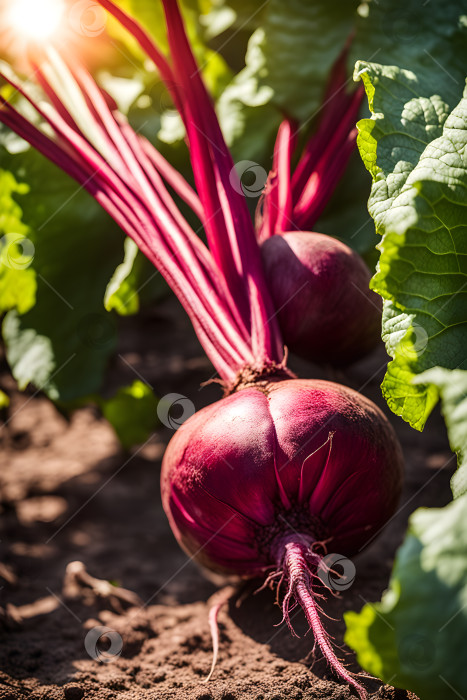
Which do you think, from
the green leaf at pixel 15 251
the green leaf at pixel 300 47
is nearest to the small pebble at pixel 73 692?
the green leaf at pixel 15 251

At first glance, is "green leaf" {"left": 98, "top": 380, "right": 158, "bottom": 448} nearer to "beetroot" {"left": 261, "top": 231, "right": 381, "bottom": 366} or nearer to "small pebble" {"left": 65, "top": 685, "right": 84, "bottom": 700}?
"beetroot" {"left": 261, "top": 231, "right": 381, "bottom": 366}

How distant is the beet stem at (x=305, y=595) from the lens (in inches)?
41.9

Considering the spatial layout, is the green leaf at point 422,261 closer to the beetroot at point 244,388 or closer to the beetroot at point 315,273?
the beetroot at point 244,388

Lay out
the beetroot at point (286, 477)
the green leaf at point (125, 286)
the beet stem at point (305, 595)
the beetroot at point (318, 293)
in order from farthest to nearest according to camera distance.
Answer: the green leaf at point (125, 286)
the beetroot at point (318, 293)
the beetroot at point (286, 477)
the beet stem at point (305, 595)

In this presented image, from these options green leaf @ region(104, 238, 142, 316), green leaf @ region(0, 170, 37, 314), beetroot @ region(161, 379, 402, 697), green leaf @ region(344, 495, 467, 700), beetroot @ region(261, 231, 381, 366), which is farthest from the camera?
green leaf @ region(0, 170, 37, 314)

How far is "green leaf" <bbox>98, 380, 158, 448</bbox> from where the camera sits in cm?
217

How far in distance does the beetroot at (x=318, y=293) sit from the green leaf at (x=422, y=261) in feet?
1.10

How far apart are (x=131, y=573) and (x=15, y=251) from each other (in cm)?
120

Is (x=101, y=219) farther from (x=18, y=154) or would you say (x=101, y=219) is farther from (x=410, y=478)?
(x=410, y=478)

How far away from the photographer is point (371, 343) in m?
1.73

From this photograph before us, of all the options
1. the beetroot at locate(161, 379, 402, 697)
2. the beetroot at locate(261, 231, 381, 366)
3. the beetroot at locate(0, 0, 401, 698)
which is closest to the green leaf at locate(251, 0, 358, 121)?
the beetroot at locate(0, 0, 401, 698)

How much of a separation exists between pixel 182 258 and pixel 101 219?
2.52 ft

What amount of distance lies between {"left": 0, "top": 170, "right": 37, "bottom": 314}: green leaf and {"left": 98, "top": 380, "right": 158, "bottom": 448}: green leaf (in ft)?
1.57

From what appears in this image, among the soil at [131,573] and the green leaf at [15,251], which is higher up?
the green leaf at [15,251]
